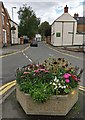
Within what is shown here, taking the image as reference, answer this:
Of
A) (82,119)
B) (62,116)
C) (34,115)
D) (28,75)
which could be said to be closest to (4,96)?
(28,75)

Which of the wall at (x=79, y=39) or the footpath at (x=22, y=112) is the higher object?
the wall at (x=79, y=39)

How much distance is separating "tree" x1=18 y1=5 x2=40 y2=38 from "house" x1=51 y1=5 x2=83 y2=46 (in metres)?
28.3

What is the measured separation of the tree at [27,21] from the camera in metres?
72.1

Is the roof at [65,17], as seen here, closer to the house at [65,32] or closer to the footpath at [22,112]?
the house at [65,32]

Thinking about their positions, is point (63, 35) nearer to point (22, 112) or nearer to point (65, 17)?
point (65, 17)

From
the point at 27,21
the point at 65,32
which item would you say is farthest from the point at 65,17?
the point at 27,21

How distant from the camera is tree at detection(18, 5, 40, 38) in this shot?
7212 centimetres

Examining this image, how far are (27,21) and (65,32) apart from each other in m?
30.3

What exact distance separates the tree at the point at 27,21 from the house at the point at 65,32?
28.3 meters

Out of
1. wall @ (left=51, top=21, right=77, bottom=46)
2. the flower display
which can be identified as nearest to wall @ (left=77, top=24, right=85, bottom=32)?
wall @ (left=51, top=21, right=77, bottom=46)

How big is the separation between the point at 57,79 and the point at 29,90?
73 cm

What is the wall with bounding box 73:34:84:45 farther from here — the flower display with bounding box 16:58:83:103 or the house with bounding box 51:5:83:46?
the flower display with bounding box 16:58:83:103

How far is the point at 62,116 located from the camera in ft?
13.3

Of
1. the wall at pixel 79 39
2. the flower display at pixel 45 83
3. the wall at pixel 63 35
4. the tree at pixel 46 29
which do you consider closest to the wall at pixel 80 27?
the wall at pixel 79 39
